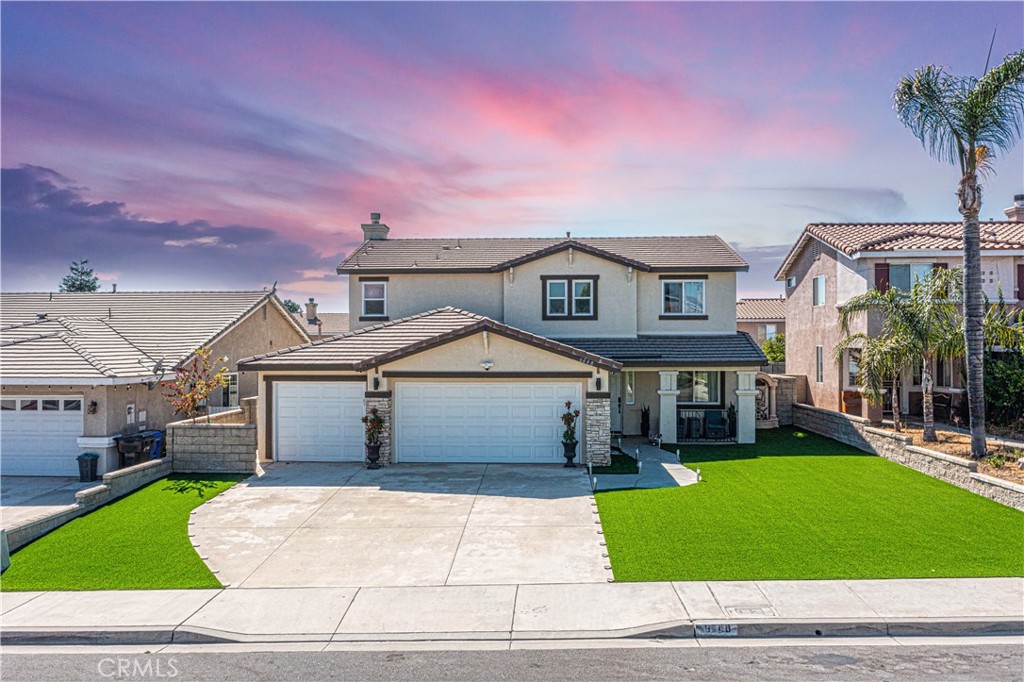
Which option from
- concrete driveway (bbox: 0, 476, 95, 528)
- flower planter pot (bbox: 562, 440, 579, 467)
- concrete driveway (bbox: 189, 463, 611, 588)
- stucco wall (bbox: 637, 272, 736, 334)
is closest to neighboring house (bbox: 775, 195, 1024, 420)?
stucco wall (bbox: 637, 272, 736, 334)

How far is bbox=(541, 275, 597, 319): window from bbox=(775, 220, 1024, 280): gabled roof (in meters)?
9.30

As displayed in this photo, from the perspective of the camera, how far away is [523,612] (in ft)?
24.7

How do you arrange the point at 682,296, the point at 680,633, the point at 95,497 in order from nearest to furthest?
the point at 680,633 → the point at 95,497 → the point at 682,296

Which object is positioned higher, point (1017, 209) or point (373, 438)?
point (1017, 209)

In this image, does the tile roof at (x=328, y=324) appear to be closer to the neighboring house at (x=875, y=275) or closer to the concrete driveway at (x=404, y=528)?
the concrete driveway at (x=404, y=528)

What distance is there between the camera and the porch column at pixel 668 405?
1867 cm

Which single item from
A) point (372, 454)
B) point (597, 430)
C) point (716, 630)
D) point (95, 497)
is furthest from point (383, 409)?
point (716, 630)

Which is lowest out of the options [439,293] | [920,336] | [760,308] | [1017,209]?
[920,336]

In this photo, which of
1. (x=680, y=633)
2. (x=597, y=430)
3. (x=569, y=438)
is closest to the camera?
(x=680, y=633)

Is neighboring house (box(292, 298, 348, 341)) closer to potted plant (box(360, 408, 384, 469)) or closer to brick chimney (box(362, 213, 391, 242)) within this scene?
brick chimney (box(362, 213, 391, 242))

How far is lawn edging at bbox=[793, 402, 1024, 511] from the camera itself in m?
11.8

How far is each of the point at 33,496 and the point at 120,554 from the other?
584cm

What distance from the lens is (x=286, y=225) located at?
73.8 ft

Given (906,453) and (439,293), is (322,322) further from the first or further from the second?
(906,453)
